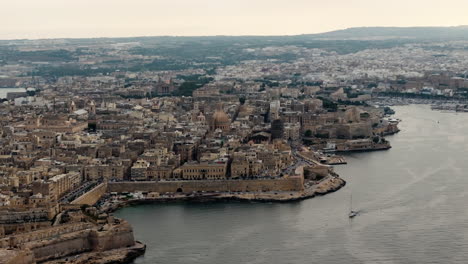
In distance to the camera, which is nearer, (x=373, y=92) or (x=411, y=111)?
(x=411, y=111)

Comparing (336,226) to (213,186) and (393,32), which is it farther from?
(393,32)

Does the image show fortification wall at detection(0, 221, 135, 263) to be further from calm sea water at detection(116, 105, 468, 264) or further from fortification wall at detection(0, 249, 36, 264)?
calm sea water at detection(116, 105, 468, 264)

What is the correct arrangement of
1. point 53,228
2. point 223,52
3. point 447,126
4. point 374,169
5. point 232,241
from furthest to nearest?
point 223,52, point 447,126, point 374,169, point 232,241, point 53,228

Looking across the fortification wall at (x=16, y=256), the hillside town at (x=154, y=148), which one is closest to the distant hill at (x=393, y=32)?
the hillside town at (x=154, y=148)

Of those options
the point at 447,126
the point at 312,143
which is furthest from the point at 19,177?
the point at 447,126

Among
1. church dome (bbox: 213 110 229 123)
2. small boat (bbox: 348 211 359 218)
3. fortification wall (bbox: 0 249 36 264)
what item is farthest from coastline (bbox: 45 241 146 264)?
church dome (bbox: 213 110 229 123)

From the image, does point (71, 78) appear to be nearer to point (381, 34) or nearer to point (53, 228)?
point (53, 228)

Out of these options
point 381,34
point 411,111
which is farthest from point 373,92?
point 381,34

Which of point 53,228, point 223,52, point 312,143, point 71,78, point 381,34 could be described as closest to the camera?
point 53,228
